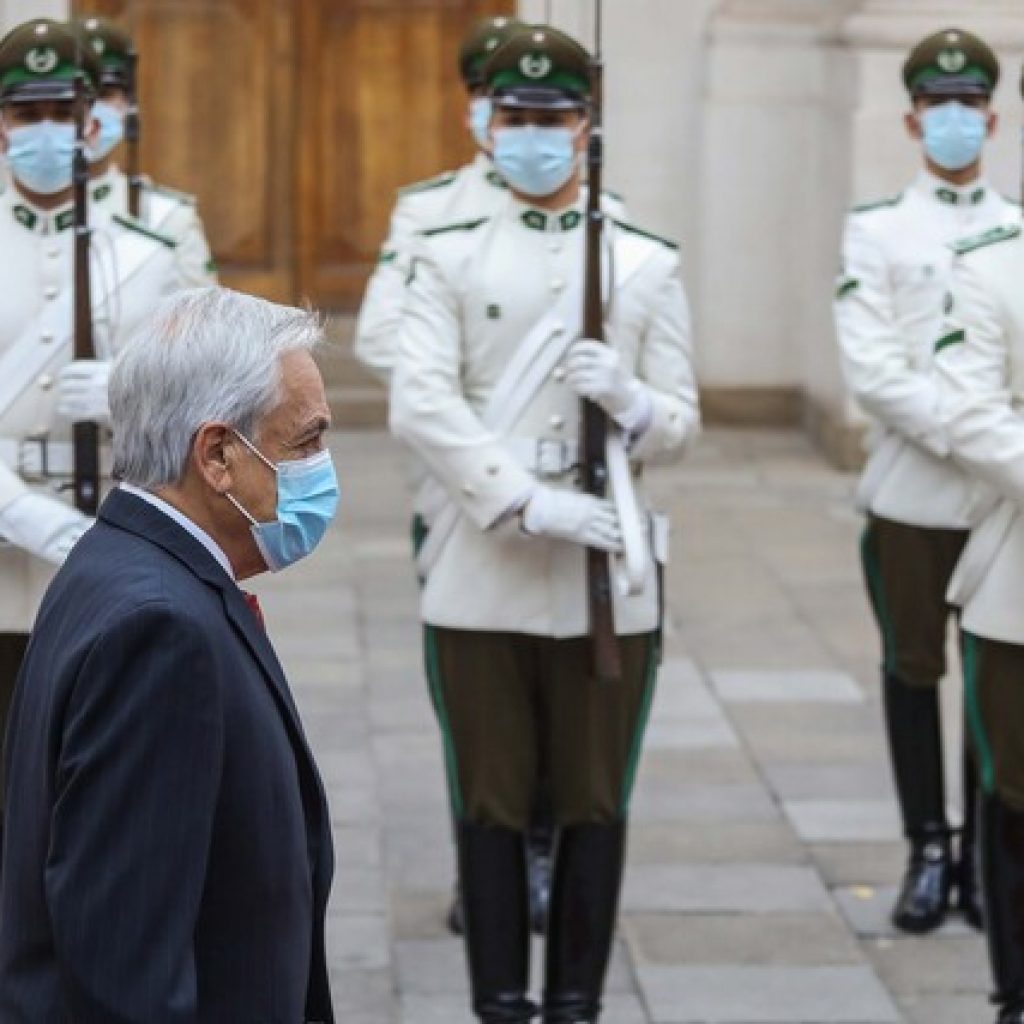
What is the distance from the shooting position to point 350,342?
13539 millimetres

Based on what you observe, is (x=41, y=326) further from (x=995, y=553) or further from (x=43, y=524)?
(x=995, y=553)

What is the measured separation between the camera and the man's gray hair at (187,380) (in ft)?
10.4

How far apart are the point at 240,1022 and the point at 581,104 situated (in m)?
2.87

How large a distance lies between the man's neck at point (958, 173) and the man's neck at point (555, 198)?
1.43 metres

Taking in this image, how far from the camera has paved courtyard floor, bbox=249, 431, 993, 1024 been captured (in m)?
6.36

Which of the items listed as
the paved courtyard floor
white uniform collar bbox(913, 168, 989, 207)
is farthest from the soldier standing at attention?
white uniform collar bbox(913, 168, 989, 207)

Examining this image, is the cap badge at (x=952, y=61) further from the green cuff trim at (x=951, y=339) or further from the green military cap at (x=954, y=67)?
the green cuff trim at (x=951, y=339)

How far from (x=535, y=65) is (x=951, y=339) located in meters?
0.88

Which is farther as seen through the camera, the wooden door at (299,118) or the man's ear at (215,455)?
the wooden door at (299,118)

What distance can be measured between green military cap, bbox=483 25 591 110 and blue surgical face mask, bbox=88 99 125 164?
111cm

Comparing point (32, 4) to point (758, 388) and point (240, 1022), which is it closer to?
point (240, 1022)

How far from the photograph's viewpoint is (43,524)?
220 inches

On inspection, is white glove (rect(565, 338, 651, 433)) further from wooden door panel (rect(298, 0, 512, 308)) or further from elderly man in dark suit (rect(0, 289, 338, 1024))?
wooden door panel (rect(298, 0, 512, 308))

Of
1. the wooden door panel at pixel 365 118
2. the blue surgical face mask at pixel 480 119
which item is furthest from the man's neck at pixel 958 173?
the wooden door panel at pixel 365 118
